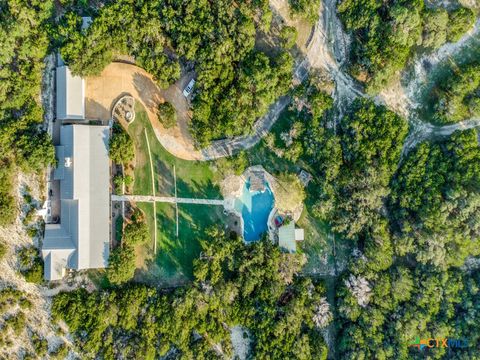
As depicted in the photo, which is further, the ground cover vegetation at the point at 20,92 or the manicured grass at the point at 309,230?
the manicured grass at the point at 309,230

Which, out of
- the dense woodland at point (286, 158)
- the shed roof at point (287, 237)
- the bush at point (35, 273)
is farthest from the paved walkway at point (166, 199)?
the bush at point (35, 273)

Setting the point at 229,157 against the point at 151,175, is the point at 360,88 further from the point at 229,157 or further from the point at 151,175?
the point at 151,175

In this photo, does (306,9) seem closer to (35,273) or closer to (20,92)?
(20,92)

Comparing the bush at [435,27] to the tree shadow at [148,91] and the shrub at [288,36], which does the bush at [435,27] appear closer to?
the shrub at [288,36]

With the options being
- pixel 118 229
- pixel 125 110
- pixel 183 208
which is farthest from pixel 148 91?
pixel 118 229

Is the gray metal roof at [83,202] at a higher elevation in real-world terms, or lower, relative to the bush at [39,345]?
higher

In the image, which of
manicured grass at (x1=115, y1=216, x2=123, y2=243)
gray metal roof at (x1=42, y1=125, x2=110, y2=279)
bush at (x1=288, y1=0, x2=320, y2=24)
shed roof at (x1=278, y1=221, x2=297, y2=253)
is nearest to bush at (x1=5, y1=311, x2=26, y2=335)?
gray metal roof at (x1=42, y1=125, x2=110, y2=279)

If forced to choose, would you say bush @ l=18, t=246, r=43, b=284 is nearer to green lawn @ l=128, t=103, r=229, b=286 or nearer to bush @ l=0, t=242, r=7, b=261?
bush @ l=0, t=242, r=7, b=261
